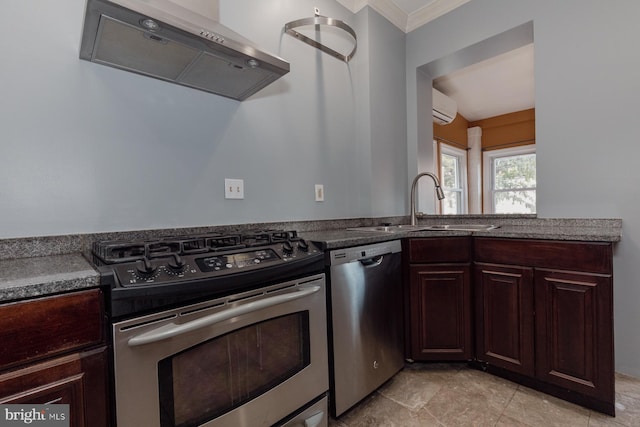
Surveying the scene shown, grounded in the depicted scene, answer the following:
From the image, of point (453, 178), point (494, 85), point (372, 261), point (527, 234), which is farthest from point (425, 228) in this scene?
point (453, 178)

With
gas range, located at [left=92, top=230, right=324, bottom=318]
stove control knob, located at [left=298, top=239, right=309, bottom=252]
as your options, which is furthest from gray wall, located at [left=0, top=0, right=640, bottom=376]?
stove control knob, located at [left=298, top=239, right=309, bottom=252]

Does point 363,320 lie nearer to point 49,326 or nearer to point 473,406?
point 473,406

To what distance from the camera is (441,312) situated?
1772 mm

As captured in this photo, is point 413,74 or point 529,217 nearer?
point 529,217

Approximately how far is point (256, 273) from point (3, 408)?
2.12 feet

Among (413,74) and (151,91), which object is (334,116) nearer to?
(413,74)

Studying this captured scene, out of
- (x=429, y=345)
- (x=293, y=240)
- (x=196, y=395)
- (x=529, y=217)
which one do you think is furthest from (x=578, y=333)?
(x=196, y=395)

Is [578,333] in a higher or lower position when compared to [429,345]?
higher

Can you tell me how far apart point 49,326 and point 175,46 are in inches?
A: 39.7

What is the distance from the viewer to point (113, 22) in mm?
965

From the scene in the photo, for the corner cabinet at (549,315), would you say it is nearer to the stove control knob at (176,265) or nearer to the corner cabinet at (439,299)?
the corner cabinet at (439,299)

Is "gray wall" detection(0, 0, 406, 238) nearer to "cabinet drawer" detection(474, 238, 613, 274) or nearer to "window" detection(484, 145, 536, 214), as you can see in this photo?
"cabinet drawer" detection(474, 238, 613, 274)

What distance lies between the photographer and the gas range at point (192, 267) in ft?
2.60

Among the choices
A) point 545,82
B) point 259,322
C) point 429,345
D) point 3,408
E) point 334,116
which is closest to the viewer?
point 3,408
